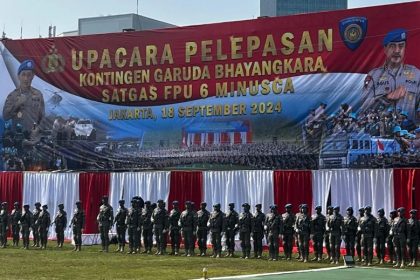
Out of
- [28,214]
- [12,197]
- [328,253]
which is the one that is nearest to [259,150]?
[328,253]

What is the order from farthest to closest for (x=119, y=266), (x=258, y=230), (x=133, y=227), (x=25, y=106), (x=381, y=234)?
(x=25, y=106), (x=133, y=227), (x=258, y=230), (x=381, y=234), (x=119, y=266)

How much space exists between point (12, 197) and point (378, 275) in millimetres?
14011

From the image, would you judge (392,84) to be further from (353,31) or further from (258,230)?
(258,230)

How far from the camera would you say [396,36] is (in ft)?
61.4

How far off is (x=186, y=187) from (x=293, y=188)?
3359mm

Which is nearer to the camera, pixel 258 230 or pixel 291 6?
pixel 258 230

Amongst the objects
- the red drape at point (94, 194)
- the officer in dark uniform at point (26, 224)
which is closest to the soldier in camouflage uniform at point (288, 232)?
the red drape at point (94, 194)

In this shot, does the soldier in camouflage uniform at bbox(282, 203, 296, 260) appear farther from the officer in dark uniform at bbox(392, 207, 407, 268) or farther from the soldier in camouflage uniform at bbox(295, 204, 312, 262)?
the officer in dark uniform at bbox(392, 207, 407, 268)

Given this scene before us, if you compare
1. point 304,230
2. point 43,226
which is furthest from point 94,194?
point 304,230

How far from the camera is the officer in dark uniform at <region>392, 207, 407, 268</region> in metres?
15.6

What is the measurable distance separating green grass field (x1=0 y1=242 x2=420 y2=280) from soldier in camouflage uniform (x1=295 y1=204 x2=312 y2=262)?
1.59ft

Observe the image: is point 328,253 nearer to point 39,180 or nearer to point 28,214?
point 28,214

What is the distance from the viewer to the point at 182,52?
22375mm

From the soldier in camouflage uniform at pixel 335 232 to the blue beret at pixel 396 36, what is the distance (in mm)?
5076
